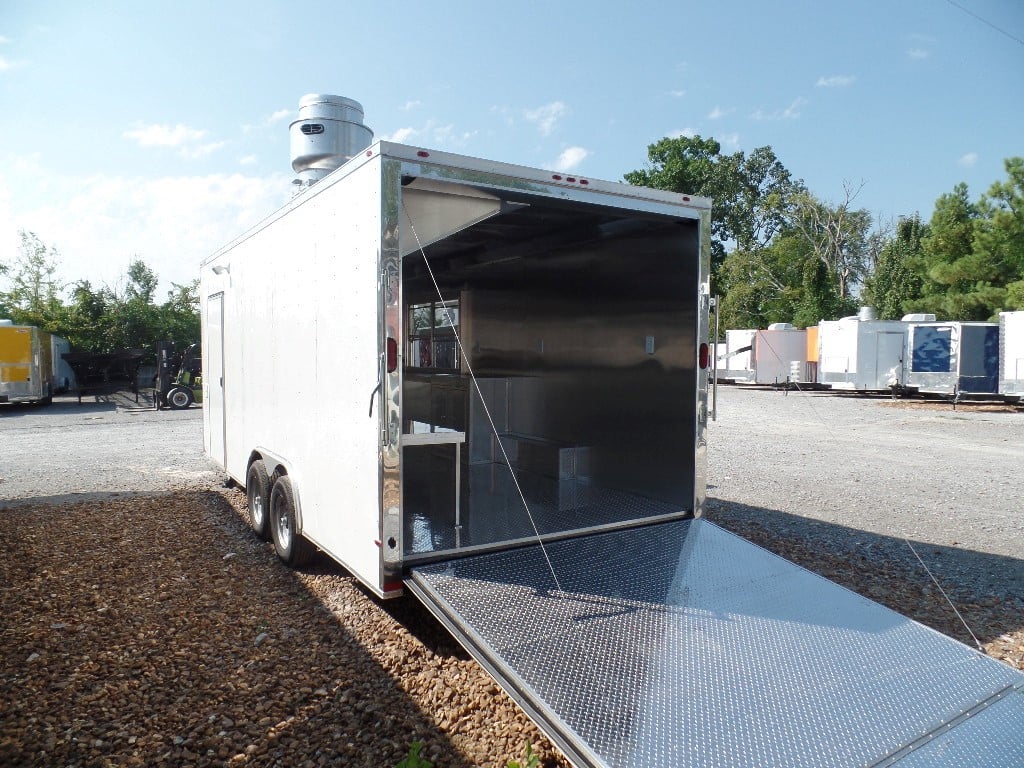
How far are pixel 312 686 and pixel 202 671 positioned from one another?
1.97 ft

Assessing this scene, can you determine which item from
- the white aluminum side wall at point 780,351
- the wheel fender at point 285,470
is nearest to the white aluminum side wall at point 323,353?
the wheel fender at point 285,470

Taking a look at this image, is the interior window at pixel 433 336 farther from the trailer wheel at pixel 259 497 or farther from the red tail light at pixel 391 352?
the red tail light at pixel 391 352

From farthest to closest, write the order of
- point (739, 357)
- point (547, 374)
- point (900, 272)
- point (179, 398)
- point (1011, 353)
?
point (900, 272) → point (739, 357) → point (179, 398) → point (1011, 353) → point (547, 374)

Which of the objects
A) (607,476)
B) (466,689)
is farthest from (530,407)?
(466,689)

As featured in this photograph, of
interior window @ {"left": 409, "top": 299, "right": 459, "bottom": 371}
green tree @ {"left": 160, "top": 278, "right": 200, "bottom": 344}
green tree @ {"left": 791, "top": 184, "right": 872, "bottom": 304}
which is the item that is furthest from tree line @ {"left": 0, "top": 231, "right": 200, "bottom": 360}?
green tree @ {"left": 791, "top": 184, "right": 872, "bottom": 304}

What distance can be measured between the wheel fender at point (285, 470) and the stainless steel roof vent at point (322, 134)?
2.38 metres

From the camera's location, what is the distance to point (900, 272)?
32.9 meters

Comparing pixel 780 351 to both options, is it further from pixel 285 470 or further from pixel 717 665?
pixel 717 665

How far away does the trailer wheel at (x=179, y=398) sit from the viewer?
1786 centimetres

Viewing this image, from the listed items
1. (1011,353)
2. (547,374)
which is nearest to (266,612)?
(547,374)

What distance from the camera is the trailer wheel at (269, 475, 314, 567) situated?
473 cm

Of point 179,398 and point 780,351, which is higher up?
point 780,351

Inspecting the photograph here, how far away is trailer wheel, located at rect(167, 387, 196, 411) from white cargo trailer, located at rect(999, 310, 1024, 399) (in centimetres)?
2086

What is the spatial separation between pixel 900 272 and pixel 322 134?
33.6 metres
